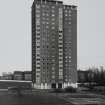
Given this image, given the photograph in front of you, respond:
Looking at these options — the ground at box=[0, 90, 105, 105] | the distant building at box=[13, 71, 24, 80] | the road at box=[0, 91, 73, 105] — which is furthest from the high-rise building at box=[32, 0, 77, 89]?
the distant building at box=[13, 71, 24, 80]

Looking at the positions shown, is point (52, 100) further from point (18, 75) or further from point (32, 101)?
point (18, 75)

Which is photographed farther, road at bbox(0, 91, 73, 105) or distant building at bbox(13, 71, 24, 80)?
distant building at bbox(13, 71, 24, 80)

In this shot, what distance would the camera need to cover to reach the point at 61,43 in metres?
92.5

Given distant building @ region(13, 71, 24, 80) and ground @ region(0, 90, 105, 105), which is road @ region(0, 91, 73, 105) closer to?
ground @ region(0, 90, 105, 105)

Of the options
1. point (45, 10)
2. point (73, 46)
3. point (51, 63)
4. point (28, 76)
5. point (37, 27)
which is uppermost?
point (45, 10)

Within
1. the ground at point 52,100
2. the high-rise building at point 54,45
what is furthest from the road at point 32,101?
the high-rise building at point 54,45

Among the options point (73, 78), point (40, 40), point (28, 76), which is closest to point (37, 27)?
point (40, 40)

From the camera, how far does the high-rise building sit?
3492 inches

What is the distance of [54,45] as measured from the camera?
9206 centimetres

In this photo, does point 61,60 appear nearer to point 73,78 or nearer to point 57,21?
point 73,78

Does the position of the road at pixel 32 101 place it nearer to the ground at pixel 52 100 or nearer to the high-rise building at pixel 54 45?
the ground at pixel 52 100

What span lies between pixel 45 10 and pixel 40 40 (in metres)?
15.1

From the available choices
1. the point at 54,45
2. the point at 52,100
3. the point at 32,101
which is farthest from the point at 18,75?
the point at 32,101

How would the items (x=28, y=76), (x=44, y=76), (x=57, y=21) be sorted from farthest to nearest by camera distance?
(x=28, y=76) → (x=57, y=21) → (x=44, y=76)
